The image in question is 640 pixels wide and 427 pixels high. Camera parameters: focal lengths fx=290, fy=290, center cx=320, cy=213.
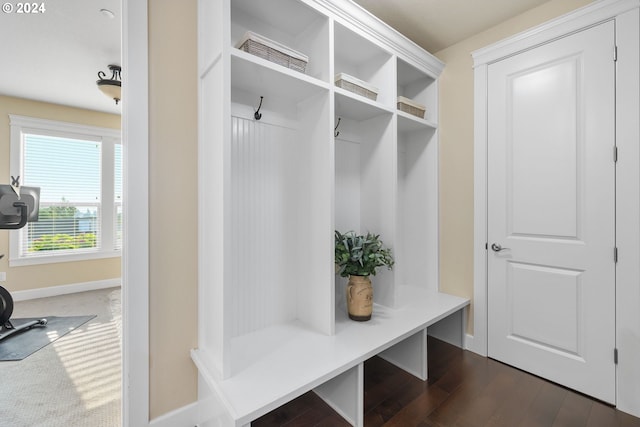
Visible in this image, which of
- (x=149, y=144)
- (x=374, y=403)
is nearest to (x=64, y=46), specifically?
(x=149, y=144)

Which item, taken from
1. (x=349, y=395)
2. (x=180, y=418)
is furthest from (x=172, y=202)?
(x=349, y=395)

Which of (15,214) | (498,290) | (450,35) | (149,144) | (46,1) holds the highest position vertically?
(46,1)

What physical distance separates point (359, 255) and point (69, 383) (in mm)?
2113

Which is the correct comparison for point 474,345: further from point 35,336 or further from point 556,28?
point 35,336

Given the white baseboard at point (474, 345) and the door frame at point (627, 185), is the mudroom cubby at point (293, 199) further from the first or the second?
the door frame at point (627, 185)

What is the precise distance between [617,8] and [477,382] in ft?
7.76

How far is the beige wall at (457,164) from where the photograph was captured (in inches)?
90.7

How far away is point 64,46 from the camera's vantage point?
2691 millimetres

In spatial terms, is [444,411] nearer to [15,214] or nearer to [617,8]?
[617,8]

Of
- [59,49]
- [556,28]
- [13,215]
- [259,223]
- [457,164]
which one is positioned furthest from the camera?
[59,49]

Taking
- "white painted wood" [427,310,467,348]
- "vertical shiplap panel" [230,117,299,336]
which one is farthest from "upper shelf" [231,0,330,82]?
"white painted wood" [427,310,467,348]

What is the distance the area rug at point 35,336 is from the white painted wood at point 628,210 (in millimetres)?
4106

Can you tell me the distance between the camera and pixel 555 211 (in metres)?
1.87

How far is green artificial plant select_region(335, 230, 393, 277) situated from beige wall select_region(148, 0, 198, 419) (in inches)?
33.6
